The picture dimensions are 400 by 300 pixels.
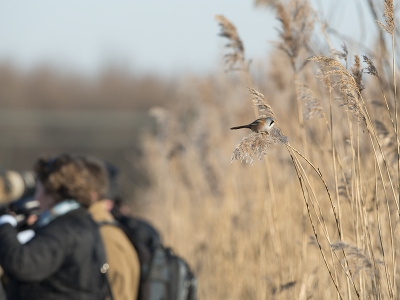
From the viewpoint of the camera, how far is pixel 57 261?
3.08 metres

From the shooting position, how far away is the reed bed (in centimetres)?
234

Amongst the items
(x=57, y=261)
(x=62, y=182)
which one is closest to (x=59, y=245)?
(x=57, y=261)

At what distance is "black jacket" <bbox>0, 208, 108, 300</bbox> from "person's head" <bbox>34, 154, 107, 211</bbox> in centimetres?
9

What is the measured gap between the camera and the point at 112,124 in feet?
73.6

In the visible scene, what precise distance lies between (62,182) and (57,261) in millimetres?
461

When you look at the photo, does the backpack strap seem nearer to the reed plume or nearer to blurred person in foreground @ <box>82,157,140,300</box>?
blurred person in foreground @ <box>82,157,140,300</box>

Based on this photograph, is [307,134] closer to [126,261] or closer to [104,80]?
[126,261]

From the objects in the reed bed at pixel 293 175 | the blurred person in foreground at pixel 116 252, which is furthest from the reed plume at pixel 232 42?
the blurred person in foreground at pixel 116 252

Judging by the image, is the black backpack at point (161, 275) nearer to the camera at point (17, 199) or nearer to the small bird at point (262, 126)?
the camera at point (17, 199)

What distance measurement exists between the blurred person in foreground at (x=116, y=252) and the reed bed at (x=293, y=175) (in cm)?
72

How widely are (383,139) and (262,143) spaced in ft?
3.75

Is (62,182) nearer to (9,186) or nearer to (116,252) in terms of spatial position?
(116,252)

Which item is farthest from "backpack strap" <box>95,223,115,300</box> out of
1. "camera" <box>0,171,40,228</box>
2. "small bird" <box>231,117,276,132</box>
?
"small bird" <box>231,117,276,132</box>

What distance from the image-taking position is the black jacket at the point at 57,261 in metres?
2.99
